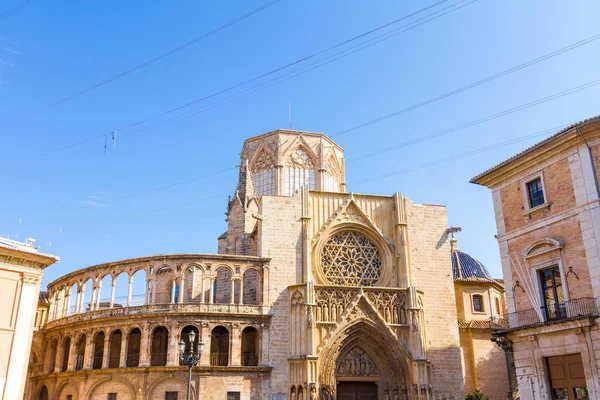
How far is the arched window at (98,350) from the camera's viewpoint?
1129 inches

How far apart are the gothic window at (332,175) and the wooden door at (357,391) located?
48.3ft

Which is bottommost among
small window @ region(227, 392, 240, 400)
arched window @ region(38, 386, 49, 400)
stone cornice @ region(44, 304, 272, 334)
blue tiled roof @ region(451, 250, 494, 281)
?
small window @ region(227, 392, 240, 400)

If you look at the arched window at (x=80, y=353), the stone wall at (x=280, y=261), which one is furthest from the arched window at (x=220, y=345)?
the arched window at (x=80, y=353)

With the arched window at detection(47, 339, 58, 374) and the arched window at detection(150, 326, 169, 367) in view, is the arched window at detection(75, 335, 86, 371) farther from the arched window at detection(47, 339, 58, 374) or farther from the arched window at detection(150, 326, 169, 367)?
the arched window at detection(150, 326, 169, 367)

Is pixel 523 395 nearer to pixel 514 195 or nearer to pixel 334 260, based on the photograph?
pixel 514 195

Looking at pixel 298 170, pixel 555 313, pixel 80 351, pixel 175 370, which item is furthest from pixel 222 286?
pixel 555 313

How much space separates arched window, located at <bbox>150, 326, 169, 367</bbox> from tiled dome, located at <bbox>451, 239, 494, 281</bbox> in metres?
16.7

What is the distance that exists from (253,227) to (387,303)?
354 inches

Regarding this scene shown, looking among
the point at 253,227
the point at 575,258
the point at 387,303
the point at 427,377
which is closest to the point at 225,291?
the point at 253,227

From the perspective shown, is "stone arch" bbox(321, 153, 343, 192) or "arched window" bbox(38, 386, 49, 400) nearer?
"arched window" bbox(38, 386, 49, 400)

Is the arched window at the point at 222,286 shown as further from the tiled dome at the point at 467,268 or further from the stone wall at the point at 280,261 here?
the tiled dome at the point at 467,268

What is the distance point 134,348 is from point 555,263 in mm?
20378

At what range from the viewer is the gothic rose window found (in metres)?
28.7

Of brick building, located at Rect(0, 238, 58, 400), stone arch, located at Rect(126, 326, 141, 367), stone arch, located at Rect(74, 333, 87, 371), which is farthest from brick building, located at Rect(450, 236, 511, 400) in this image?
brick building, located at Rect(0, 238, 58, 400)
